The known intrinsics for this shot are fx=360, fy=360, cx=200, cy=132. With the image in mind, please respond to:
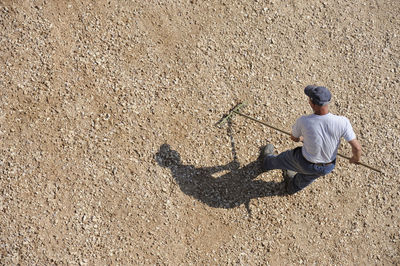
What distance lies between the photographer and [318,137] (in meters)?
4.27

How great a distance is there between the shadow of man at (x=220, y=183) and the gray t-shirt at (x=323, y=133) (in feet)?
4.16

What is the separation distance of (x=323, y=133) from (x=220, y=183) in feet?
5.87

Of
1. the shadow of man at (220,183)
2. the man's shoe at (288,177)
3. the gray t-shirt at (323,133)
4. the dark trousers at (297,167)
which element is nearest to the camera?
the gray t-shirt at (323,133)

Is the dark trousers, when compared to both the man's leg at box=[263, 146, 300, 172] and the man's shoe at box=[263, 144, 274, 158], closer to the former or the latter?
the man's leg at box=[263, 146, 300, 172]

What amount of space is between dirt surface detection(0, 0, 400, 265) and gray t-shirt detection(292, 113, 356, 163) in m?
1.31

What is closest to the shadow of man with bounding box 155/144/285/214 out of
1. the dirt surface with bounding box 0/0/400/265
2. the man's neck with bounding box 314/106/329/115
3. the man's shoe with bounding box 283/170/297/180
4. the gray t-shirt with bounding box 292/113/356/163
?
the dirt surface with bounding box 0/0/400/265

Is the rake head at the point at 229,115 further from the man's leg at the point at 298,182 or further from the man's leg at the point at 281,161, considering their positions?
the man's leg at the point at 298,182

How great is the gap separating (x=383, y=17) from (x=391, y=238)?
3.96 metres

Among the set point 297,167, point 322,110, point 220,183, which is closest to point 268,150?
point 297,167

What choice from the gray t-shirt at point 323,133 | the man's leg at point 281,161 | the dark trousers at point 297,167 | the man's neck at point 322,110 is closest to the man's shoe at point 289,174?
the dark trousers at point 297,167

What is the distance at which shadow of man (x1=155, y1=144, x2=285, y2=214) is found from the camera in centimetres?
529

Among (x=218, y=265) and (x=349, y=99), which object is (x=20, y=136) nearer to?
(x=218, y=265)

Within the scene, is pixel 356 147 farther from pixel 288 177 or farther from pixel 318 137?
pixel 288 177

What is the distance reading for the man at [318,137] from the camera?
4.21m
